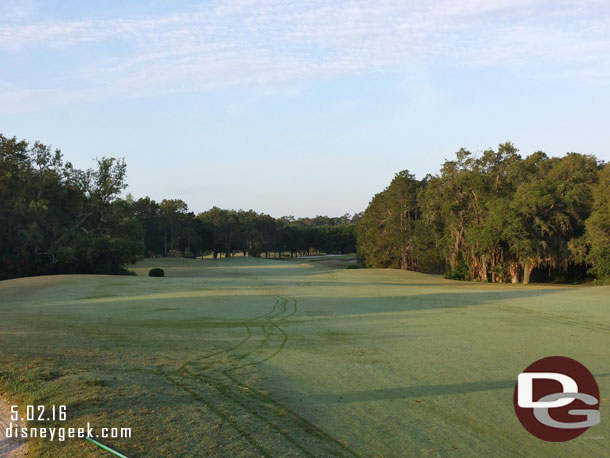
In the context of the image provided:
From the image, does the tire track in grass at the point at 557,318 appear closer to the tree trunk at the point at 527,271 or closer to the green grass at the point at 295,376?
the green grass at the point at 295,376

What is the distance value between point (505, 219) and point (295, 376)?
31640 millimetres

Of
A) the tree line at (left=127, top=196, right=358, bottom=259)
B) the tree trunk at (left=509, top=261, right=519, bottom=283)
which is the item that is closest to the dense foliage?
the tree line at (left=127, top=196, right=358, bottom=259)

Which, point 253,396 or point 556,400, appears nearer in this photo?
Result: point 253,396

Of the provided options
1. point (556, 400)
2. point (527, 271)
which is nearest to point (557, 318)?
point (556, 400)

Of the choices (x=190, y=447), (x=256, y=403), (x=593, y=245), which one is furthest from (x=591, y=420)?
(x=593, y=245)

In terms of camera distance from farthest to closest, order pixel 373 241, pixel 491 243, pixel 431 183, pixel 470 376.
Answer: pixel 373 241
pixel 431 183
pixel 491 243
pixel 470 376

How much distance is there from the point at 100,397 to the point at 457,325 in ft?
33.7

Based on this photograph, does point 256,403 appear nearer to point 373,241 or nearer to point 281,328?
point 281,328

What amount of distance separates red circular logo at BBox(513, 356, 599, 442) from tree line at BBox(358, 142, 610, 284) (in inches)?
1052

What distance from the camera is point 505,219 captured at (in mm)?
35469

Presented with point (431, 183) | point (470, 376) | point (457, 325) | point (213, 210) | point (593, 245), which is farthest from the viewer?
point (213, 210)

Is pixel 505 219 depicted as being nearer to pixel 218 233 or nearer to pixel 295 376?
pixel 295 376

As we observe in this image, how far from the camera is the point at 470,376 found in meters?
7.84

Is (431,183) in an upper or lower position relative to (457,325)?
upper
